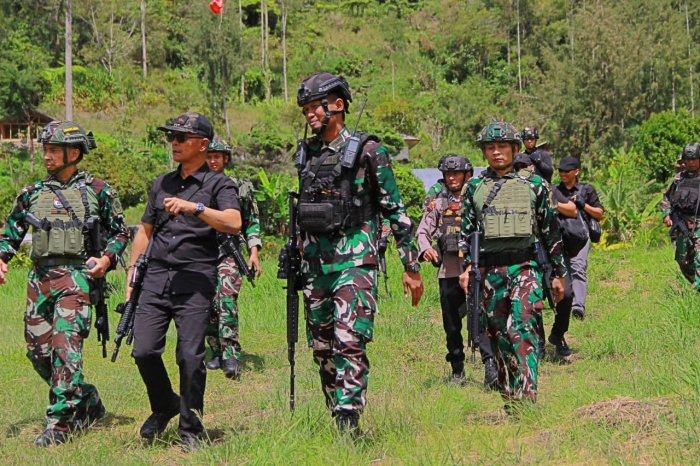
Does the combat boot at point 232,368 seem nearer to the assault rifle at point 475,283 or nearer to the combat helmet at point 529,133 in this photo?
the assault rifle at point 475,283

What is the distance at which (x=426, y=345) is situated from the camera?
9297mm

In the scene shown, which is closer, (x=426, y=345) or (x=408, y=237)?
(x=408, y=237)

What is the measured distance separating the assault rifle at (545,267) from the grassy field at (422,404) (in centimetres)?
74

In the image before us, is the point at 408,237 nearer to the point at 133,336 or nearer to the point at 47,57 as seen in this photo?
the point at 133,336

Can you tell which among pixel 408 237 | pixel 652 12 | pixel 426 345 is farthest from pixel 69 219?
pixel 652 12

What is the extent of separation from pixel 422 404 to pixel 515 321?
3.08 feet

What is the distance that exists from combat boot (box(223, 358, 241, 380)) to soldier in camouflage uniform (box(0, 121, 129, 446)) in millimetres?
2190

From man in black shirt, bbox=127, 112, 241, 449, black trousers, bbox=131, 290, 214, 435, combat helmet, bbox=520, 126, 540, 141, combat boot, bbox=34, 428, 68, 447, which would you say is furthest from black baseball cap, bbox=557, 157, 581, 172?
combat boot, bbox=34, 428, 68, 447

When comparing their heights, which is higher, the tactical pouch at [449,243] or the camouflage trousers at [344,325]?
the tactical pouch at [449,243]

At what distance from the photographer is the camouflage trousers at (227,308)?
8.31m

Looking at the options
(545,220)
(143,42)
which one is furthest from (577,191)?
(143,42)

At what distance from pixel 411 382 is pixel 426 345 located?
2026 millimetres

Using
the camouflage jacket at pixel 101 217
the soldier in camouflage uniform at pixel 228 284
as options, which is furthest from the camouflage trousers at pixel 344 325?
the soldier in camouflage uniform at pixel 228 284

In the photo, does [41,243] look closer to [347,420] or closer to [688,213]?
[347,420]
